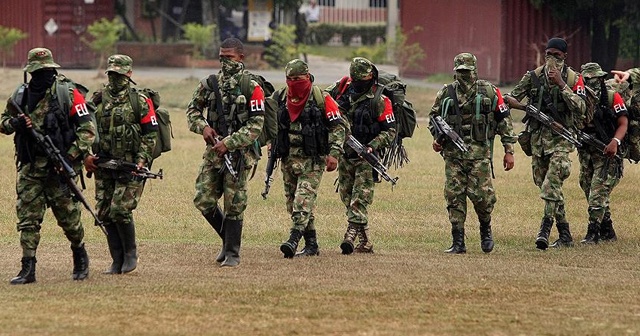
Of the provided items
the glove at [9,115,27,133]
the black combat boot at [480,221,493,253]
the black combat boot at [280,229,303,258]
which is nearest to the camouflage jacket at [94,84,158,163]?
the glove at [9,115,27,133]

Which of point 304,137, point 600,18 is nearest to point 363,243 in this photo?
point 304,137

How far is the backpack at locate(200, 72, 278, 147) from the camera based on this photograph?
1177 centimetres

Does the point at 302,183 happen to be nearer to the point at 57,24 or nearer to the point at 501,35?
the point at 501,35

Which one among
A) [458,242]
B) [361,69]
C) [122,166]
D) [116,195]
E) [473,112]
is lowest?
[458,242]

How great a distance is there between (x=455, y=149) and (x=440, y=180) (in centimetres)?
786

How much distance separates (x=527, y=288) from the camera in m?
10.8

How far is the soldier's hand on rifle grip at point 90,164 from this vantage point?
11195 millimetres

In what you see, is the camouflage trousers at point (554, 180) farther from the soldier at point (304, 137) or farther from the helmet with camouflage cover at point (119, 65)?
the helmet with camouflage cover at point (119, 65)

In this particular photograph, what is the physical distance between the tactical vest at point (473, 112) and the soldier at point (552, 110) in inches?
25.1

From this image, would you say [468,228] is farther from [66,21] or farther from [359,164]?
[66,21]

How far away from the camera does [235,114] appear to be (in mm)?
11820

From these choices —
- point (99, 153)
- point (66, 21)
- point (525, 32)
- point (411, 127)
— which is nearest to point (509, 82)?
point (525, 32)

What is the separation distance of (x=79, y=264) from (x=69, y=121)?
1.21 meters

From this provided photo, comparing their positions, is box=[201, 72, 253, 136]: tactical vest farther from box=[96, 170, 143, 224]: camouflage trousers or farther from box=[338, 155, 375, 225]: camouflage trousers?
box=[338, 155, 375, 225]: camouflage trousers
